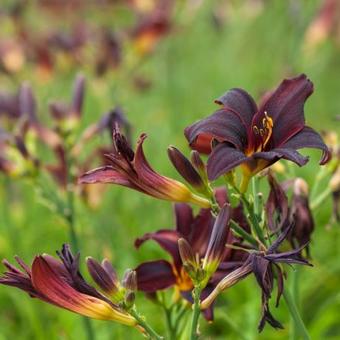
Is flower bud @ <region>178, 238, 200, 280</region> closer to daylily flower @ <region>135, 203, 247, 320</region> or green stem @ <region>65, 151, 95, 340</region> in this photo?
daylily flower @ <region>135, 203, 247, 320</region>

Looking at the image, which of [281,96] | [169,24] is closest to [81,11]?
[169,24]

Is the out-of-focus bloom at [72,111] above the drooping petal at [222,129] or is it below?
above

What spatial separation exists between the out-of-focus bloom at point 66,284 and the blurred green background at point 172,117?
1.81 feet

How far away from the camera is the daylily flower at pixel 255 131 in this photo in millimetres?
1292

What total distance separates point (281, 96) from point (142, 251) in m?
1.98

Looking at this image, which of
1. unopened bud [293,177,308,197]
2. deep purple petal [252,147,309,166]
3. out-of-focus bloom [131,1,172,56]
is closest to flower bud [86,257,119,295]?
deep purple petal [252,147,309,166]

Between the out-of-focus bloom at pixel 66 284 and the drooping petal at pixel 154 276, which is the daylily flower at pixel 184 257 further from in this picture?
the out-of-focus bloom at pixel 66 284

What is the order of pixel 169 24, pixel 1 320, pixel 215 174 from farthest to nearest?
pixel 169 24 < pixel 1 320 < pixel 215 174

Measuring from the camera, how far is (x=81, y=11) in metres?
5.98

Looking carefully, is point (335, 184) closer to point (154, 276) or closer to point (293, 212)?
point (293, 212)

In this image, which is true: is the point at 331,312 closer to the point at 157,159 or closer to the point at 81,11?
the point at 157,159

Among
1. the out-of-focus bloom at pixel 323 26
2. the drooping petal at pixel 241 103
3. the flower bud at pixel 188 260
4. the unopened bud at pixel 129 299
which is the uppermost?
the out-of-focus bloom at pixel 323 26

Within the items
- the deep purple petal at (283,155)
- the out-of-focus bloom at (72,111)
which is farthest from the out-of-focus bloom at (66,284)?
the out-of-focus bloom at (72,111)

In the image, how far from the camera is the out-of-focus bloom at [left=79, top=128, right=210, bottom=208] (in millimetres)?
1339
